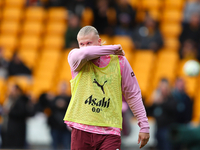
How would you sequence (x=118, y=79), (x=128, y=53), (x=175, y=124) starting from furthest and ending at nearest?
(x=128, y=53), (x=175, y=124), (x=118, y=79)

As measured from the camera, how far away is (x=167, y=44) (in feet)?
40.5

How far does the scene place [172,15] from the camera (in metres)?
13.2

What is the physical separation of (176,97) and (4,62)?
206 inches

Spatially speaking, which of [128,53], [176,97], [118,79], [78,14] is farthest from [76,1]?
[118,79]

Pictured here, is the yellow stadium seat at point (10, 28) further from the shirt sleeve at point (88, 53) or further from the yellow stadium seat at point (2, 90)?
the shirt sleeve at point (88, 53)

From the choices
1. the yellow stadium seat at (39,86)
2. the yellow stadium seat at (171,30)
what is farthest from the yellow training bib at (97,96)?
the yellow stadium seat at (171,30)

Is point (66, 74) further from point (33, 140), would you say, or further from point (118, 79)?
point (118, 79)

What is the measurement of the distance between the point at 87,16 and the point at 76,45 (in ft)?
4.85

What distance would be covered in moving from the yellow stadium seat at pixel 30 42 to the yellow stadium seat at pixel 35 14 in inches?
30.9

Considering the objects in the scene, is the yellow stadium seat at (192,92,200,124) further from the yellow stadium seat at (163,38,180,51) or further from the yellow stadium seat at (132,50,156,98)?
the yellow stadium seat at (163,38,180,51)

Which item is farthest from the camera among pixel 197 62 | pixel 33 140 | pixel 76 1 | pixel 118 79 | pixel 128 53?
pixel 76 1

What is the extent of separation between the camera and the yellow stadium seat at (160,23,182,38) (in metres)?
12.7

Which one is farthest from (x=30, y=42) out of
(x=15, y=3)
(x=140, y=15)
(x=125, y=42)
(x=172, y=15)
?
(x=172, y=15)

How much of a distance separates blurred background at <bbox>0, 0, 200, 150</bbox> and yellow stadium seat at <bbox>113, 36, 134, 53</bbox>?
0.06ft
